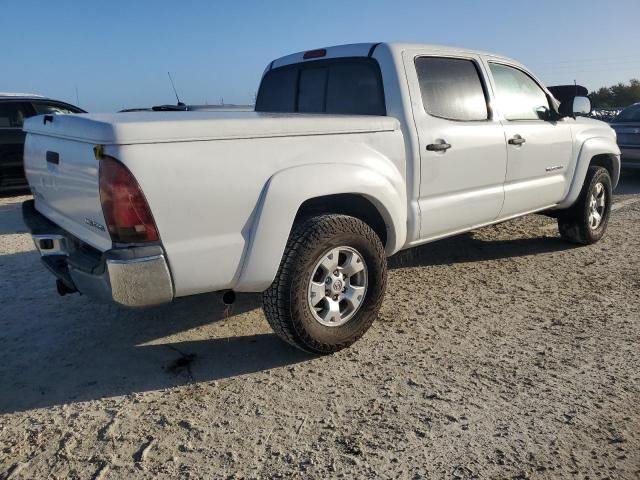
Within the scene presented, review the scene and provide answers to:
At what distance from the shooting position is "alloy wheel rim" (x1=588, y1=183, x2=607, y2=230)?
5602 millimetres

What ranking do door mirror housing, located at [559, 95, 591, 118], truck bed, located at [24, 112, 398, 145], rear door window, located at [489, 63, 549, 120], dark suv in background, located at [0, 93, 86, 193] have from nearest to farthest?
truck bed, located at [24, 112, 398, 145], rear door window, located at [489, 63, 549, 120], door mirror housing, located at [559, 95, 591, 118], dark suv in background, located at [0, 93, 86, 193]

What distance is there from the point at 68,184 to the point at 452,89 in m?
2.77

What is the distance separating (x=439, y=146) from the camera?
3.79m

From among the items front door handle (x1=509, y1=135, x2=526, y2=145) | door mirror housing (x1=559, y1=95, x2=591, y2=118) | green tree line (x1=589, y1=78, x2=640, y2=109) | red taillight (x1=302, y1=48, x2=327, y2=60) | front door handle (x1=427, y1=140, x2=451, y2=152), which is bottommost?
green tree line (x1=589, y1=78, x2=640, y2=109)

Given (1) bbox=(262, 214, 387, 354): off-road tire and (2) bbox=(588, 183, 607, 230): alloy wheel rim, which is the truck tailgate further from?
(2) bbox=(588, 183, 607, 230): alloy wheel rim

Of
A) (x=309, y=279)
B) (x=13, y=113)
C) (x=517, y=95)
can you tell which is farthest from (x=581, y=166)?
(x=13, y=113)

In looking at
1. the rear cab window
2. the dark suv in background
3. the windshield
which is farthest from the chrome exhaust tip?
the windshield

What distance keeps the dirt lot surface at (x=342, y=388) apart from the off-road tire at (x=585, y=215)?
38.1 inches

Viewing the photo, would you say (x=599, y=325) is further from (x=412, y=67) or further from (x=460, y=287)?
(x=412, y=67)

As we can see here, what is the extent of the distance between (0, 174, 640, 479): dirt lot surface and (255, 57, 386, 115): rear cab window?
1.55m

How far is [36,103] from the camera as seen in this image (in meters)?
9.35

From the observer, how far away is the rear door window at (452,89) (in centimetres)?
390

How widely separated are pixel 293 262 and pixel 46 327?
201cm

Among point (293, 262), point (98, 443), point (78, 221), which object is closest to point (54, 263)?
point (78, 221)
